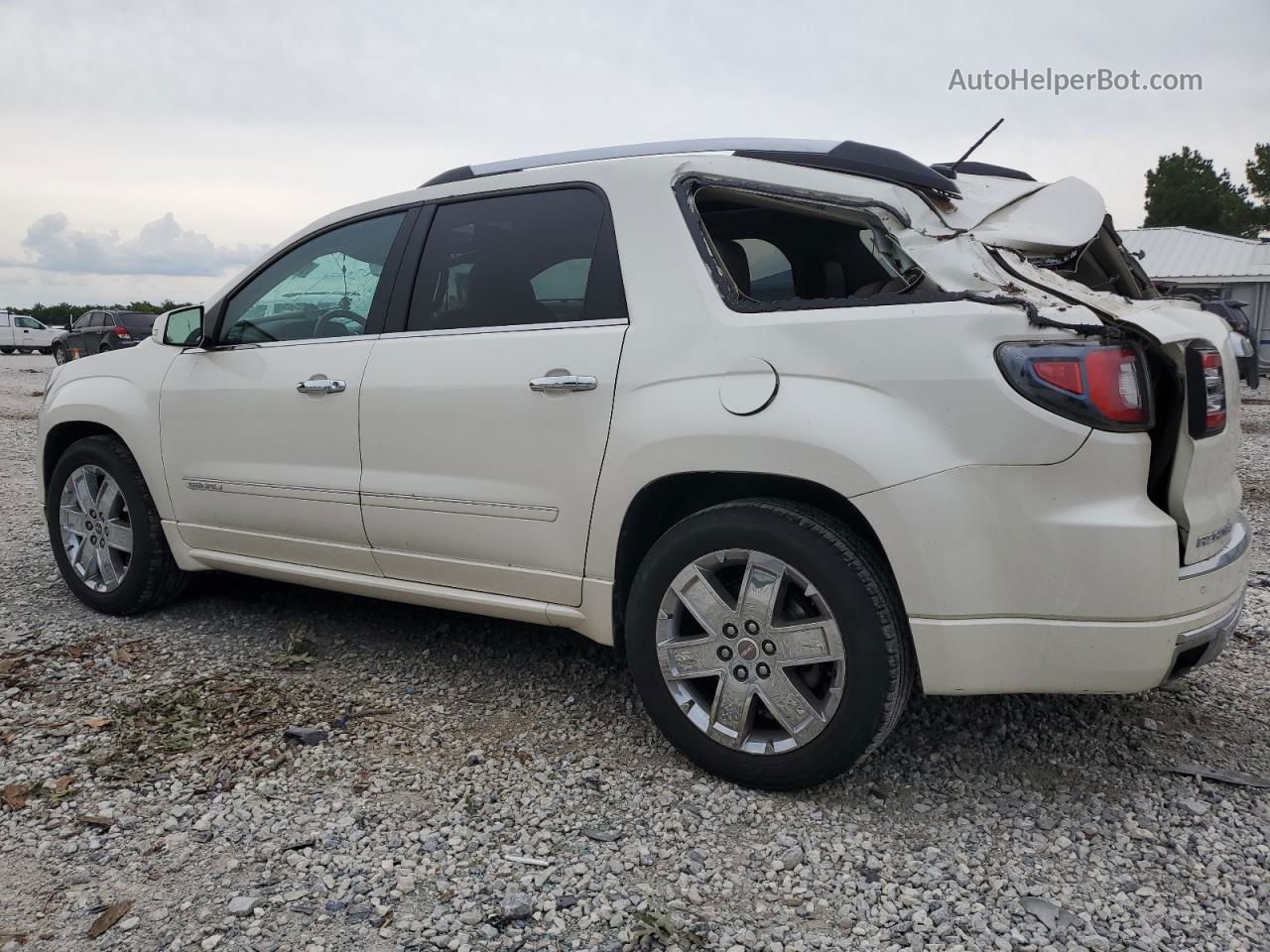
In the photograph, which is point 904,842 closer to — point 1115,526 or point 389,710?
point 1115,526

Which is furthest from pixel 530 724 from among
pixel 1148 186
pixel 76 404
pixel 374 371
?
pixel 1148 186

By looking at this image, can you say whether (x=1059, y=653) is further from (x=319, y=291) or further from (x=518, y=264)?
(x=319, y=291)

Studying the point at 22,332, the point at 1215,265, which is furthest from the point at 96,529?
the point at 22,332

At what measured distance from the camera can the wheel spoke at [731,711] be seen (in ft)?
9.35

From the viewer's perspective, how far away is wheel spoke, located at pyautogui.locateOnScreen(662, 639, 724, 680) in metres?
2.88

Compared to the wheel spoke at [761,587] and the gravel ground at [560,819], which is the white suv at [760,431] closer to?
the wheel spoke at [761,587]

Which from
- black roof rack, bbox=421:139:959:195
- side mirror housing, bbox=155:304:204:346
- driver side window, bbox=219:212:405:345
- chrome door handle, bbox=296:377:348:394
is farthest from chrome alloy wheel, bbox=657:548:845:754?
side mirror housing, bbox=155:304:204:346

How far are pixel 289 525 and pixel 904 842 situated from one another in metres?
2.53

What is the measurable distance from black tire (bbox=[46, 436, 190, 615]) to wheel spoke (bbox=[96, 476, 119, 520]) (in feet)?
0.21

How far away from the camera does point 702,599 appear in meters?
2.88

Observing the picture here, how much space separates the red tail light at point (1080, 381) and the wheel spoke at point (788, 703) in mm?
989

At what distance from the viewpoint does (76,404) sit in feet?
15.2

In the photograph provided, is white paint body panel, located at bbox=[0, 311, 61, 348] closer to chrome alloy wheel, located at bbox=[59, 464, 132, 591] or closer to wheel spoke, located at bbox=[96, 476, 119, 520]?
chrome alloy wheel, located at bbox=[59, 464, 132, 591]

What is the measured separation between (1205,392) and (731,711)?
1.50 meters
